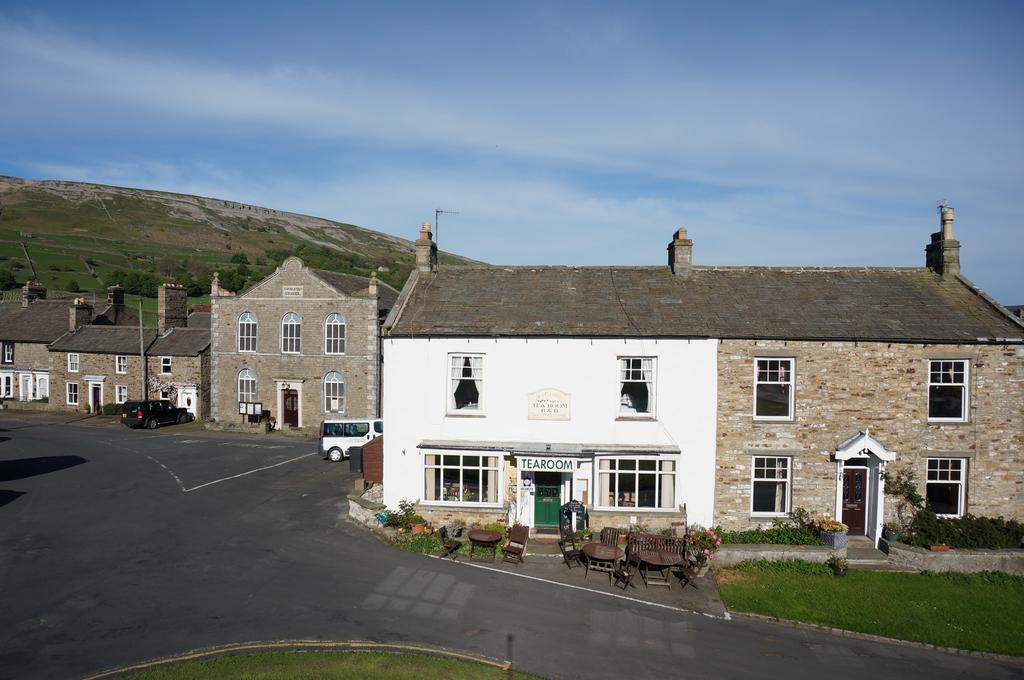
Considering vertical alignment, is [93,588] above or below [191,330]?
below

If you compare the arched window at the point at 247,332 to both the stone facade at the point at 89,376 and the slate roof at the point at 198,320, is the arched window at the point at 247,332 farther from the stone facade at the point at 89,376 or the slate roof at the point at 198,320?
the slate roof at the point at 198,320

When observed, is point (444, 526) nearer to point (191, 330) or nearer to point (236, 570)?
point (236, 570)

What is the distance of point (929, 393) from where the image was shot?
18688mm

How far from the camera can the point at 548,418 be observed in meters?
19.1

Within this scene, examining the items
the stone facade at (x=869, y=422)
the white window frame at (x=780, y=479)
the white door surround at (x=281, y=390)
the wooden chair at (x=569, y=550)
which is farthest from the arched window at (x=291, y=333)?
the white window frame at (x=780, y=479)

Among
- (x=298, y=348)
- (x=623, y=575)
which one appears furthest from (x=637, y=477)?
(x=298, y=348)

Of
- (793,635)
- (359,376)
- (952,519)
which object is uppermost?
(359,376)

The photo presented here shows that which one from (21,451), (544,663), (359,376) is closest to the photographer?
(544,663)

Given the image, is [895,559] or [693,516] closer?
[895,559]

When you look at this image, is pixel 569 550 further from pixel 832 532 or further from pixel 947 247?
pixel 947 247

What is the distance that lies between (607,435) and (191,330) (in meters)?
37.1

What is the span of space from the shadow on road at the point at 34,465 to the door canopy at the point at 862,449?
3035cm

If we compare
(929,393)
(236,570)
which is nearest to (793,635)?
(929,393)

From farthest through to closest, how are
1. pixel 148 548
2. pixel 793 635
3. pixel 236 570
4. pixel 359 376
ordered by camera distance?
1. pixel 359 376
2. pixel 148 548
3. pixel 236 570
4. pixel 793 635
